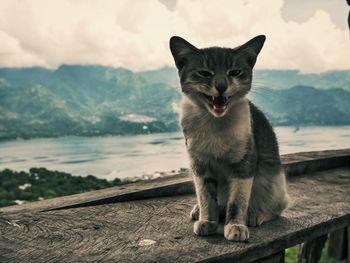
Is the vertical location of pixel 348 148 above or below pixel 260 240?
above

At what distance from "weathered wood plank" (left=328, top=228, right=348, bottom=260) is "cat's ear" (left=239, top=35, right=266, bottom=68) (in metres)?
2.60

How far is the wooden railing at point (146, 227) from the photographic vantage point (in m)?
1.99

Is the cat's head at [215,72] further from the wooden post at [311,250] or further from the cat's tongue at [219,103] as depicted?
the wooden post at [311,250]

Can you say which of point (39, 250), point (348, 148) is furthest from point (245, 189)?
point (348, 148)

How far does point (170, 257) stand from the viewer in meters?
1.92

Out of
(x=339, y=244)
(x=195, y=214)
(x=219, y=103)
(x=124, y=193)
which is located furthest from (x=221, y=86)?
(x=339, y=244)

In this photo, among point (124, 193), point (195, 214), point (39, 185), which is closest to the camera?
point (195, 214)

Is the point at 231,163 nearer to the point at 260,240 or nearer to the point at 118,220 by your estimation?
the point at 260,240

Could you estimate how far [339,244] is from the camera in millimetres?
4340

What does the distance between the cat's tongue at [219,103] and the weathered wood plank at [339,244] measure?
2.68m

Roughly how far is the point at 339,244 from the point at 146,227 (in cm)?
260

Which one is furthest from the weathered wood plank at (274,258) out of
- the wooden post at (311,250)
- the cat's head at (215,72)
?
the wooden post at (311,250)

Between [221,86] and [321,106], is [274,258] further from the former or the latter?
[321,106]

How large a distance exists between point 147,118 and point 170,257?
20.6 m
